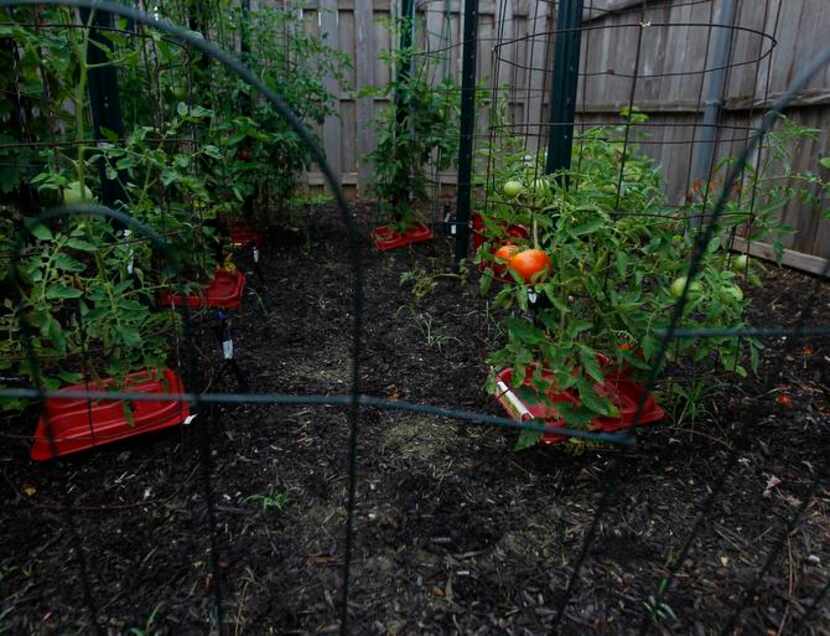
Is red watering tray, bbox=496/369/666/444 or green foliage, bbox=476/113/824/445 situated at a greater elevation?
green foliage, bbox=476/113/824/445

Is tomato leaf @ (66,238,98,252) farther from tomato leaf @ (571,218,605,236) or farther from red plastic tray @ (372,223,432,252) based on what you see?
red plastic tray @ (372,223,432,252)

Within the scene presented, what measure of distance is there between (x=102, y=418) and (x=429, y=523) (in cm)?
89

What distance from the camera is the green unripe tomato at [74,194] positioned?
141 centimetres

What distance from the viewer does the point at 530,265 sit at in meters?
1.32

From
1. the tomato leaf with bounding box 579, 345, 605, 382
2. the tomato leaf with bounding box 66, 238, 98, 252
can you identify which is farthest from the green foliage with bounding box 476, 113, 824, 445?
the tomato leaf with bounding box 66, 238, 98, 252

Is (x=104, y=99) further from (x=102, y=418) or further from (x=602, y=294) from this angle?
(x=602, y=294)

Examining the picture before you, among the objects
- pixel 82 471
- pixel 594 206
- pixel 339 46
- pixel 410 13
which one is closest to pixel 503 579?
pixel 594 206

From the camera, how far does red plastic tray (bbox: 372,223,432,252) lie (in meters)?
3.44

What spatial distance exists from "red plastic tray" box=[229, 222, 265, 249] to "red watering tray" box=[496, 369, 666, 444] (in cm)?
229

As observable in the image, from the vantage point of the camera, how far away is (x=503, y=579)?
3.77 ft

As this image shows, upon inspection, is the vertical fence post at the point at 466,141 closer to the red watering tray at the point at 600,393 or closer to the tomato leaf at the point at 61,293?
the red watering tray at the point at 600,393

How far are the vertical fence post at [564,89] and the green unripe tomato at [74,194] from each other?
1315 millimetres

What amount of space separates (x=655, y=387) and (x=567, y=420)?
45 cm

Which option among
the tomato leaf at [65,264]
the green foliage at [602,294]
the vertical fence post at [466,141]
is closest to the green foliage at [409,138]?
the vertical fence post at [466,141]
